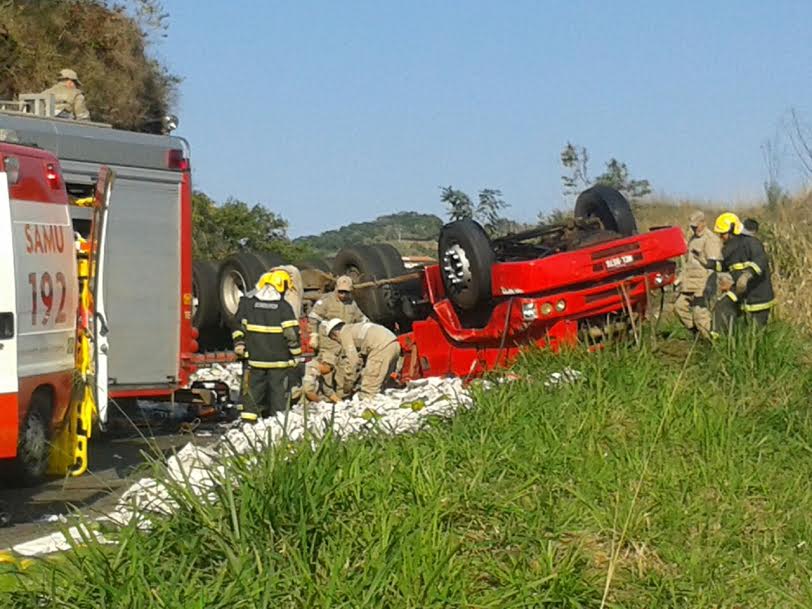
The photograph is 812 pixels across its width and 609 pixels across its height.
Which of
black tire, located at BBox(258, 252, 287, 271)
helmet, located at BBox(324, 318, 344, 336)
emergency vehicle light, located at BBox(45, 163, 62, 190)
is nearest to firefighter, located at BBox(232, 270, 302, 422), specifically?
helmet, located at BBox(324, 318, 344, 336)

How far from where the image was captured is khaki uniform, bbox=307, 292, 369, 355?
15.3m

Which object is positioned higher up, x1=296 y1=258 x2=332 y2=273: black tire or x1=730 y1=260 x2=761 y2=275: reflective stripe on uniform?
x1=730 y1=260 x2=761 y2=275: reflective stripe on uniform

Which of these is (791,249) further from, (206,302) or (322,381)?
(206,302)

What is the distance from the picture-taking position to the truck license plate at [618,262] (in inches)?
561

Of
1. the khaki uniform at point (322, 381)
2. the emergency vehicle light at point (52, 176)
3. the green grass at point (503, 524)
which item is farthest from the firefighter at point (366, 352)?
the green grass at point (503, 524)

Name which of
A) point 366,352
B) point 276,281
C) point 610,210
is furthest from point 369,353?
point 610,210

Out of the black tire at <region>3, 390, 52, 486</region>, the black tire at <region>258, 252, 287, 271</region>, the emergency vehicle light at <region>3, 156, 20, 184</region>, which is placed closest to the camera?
the emergency vehicle light at <region>3, 156, 20, 184</region>

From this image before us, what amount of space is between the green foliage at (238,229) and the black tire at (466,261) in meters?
13.3

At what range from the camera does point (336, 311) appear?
50.9 ft

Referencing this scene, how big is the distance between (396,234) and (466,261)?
10393 mm

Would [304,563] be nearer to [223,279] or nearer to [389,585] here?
[389,585]

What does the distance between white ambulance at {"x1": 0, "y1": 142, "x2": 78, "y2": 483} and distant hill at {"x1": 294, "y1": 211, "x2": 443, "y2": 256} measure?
6.90 m

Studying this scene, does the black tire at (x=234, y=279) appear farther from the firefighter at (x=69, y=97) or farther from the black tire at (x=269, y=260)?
the firefighter at (x=69, y=97)

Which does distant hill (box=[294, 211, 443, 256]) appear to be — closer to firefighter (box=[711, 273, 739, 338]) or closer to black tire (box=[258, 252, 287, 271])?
black tire (box=[258, 252, 287, 271])
